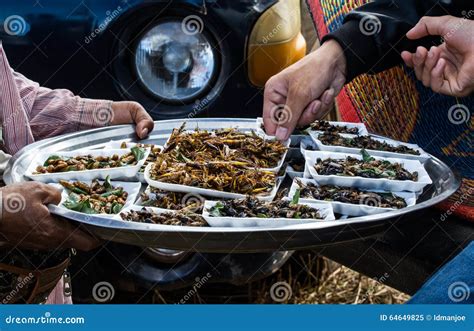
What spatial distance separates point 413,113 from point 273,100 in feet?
1.40

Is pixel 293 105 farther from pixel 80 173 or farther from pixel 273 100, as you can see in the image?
pixel 80 173

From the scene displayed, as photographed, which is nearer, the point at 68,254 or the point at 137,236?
the point at 137,236

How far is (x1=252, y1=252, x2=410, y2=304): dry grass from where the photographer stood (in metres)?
3.34

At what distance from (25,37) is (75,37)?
0.58 ft

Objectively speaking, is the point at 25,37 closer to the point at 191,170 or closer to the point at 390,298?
the point at 191,170

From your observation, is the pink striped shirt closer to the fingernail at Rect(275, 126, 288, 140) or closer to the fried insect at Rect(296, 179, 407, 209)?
the fingernail at Rect(275, 126, 288, 140)

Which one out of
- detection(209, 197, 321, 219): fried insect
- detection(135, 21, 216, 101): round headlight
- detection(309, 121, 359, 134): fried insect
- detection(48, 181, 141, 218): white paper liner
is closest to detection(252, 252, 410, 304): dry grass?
detection(135, 21, 216, 101): round headlight

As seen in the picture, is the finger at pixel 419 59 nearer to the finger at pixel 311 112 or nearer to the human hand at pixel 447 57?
the human hand at pixel 447 57

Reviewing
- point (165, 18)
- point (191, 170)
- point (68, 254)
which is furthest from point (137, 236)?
point (165, 18)

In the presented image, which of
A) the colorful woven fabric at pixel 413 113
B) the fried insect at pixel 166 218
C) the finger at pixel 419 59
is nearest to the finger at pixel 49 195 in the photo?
the fried insect at pixel 166 218

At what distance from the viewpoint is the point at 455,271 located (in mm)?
1427

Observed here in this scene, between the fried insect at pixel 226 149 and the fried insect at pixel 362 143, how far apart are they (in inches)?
6.1

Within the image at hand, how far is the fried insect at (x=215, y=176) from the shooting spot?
1.66 m

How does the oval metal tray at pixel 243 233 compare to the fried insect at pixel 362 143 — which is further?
the fried insect at pixel 362 143
